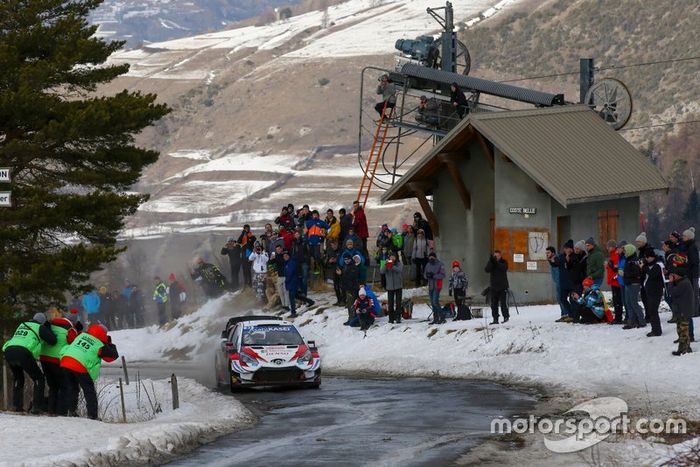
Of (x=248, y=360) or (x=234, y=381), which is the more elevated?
(x=248, y=360)

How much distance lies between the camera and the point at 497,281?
30891 millimetres

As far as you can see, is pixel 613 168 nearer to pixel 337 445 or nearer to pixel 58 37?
pixel 58 37

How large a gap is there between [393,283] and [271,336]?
6.45m

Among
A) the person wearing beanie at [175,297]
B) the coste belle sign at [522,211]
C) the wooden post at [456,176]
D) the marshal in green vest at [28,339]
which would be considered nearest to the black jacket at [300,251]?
the wooden post at [456,176]

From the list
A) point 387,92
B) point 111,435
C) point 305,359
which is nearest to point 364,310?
point 305,359

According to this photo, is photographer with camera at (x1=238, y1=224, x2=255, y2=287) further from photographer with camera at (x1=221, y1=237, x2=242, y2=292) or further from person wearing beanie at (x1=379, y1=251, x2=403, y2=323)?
person wearing beanie at (x1=379, y1=251, x2=403, y2=323)

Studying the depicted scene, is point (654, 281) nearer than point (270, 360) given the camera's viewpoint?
Yes

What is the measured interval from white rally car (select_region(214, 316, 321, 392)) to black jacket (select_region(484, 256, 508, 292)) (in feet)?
16.9

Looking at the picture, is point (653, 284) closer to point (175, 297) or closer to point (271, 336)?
point (271, 336)

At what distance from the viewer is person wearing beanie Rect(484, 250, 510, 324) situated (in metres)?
30.7

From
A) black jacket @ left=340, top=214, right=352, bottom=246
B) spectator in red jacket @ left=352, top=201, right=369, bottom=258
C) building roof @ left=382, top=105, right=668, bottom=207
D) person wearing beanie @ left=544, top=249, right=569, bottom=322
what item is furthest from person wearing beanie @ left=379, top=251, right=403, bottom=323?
person wearing beanie @ left=544, top=249, right=569, bottom=322

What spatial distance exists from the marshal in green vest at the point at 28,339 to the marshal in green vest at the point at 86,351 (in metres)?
0.78

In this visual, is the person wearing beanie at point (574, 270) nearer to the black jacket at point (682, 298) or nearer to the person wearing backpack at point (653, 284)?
the person wearing backpack at point (653, 284)

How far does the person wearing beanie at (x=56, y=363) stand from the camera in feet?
70.9
